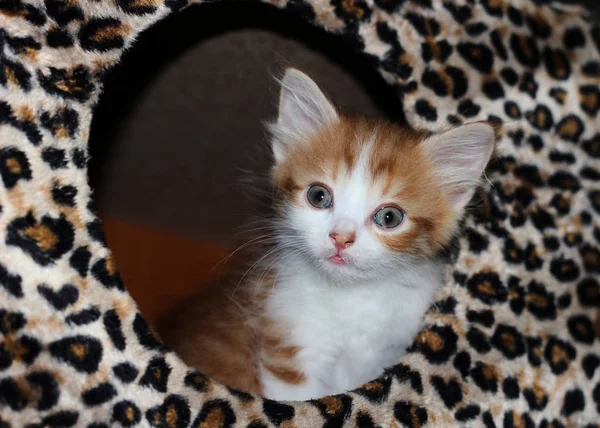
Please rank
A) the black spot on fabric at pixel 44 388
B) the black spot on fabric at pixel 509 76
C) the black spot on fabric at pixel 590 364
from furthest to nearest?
the black spot on fabric at pixel 509 76 < the black spot on fabric at pixel 590 364 < the black spot on fabric at pixel 44 388

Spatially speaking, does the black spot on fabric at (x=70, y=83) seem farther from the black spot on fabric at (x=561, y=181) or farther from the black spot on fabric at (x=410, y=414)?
the black spot on fabric at (x=561, y=181)

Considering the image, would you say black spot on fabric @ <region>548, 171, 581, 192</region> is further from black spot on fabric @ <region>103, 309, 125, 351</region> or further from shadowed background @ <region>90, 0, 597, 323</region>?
black spot on fabric @ <region>103, 309, 125, 351</region>

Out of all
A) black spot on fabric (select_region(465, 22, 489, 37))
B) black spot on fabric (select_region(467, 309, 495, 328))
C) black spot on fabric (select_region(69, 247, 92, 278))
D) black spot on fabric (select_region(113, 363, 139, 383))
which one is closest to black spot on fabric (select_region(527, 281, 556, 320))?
black spot on fabric (select_region(467, 309, 495, 328))

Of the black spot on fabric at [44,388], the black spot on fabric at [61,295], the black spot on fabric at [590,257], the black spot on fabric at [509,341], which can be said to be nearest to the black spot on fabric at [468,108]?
the black spot on fabric at [590,257]

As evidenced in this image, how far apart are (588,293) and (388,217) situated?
69 centimetres

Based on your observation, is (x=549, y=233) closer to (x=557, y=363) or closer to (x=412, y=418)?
(x=557, y=363)

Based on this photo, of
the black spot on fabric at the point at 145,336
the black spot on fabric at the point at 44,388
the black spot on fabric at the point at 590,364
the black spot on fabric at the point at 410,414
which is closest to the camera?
the black spot on fabric at the point at 44,388

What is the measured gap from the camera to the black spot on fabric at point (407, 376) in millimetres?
1604

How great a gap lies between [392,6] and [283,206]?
27.3 inches

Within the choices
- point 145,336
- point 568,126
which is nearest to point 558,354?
point 568,126

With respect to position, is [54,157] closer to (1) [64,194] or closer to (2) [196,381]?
(1) [64,194]

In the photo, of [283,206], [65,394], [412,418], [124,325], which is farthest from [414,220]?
[65,394]

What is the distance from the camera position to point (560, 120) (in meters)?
1.92

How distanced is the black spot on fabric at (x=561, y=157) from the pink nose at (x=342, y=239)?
0.75m
